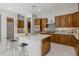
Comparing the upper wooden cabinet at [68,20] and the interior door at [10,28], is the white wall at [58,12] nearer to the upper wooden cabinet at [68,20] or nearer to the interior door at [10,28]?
the upper wooden cabinet at [68,20]

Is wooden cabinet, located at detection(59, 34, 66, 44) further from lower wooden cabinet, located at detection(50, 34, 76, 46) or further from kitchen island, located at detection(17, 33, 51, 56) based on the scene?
kitchen island, located at detection(17, 33, 51, 56)

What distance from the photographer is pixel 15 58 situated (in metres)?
1.86

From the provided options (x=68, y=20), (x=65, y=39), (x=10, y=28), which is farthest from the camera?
(x=65, y=39)

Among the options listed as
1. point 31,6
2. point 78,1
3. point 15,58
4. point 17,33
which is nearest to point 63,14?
point 78,1

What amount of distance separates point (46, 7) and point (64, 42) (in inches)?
33.8

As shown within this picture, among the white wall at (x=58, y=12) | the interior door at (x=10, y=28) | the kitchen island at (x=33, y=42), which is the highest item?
the white wall at (x=58, y=12)

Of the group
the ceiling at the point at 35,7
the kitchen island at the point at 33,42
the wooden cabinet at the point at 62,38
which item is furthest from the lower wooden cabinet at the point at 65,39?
the ceiling at the point at 35,7

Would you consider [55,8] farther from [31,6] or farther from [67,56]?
[67,56]

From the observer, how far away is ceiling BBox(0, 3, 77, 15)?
1.82m

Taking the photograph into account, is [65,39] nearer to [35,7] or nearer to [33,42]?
[33,42]

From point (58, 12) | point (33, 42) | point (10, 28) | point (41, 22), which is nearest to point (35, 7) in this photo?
point (41, 22)

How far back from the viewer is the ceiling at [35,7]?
5.96 feet

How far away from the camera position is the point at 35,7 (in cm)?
189

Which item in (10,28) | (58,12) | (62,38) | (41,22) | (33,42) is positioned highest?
(58,12)
